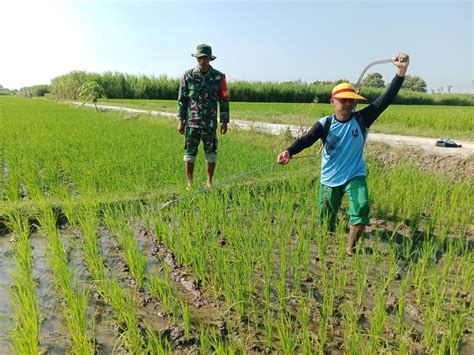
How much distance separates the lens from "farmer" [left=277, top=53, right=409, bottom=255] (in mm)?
2658

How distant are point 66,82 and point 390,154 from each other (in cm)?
2791

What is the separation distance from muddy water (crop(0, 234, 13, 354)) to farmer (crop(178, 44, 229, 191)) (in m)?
1.73

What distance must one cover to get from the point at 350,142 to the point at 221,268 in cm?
135

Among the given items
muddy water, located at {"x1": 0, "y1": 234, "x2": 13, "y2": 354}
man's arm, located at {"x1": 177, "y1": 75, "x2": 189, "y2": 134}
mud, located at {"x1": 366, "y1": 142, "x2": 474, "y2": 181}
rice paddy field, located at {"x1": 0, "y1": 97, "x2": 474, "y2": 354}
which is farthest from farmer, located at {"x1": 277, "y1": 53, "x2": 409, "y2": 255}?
mud, located at {"x1": 366, "y1": 142, "x2": 474, "y2": 181}

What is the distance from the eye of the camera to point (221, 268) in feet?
7.41

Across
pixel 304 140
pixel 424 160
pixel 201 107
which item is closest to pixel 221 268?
pixel 304 140

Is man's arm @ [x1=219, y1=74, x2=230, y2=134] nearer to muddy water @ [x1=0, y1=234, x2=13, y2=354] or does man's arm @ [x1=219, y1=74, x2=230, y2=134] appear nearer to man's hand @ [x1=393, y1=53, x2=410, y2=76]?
man's hand @ [x1=393, y1=53, x2=410, y2=76]

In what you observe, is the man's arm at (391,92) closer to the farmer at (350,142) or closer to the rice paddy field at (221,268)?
the farmer at (350,142)

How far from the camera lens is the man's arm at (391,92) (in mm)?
2631

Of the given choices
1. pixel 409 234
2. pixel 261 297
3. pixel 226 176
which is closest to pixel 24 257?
pixel 261 297

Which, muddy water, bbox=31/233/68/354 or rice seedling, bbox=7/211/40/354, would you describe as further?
muddy water, bbox=31/233/68/354

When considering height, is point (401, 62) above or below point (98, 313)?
above

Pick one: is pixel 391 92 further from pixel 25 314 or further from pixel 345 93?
pixel 25 314

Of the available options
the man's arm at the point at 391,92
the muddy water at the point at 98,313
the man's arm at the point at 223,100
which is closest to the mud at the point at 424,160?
the man's arm at the point at 391,92
